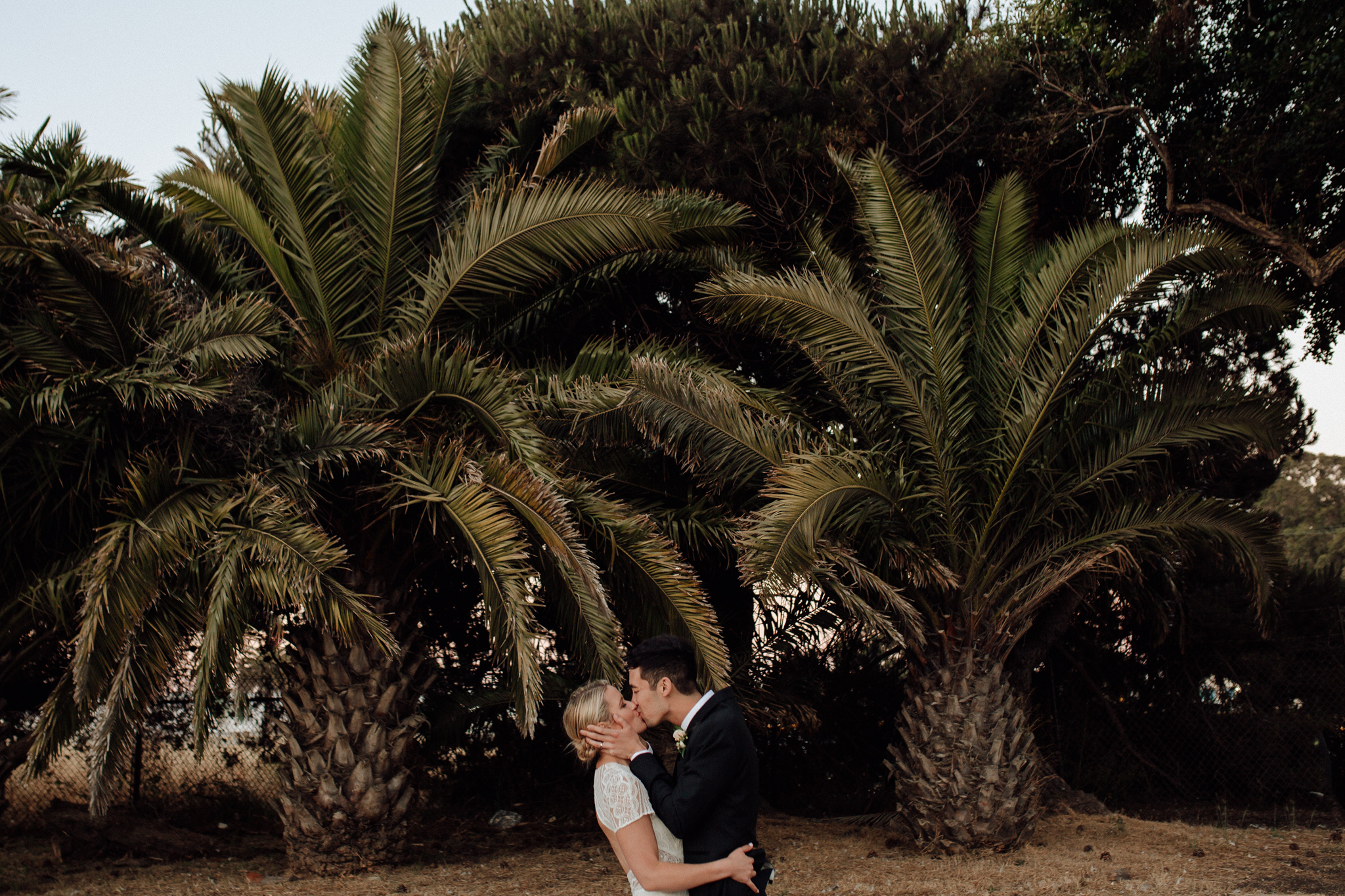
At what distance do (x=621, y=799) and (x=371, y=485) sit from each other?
→ 4673mm

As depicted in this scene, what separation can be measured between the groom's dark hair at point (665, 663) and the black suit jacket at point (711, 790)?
14 centimetres

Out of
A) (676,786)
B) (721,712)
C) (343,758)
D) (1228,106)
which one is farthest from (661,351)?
(1228,106)

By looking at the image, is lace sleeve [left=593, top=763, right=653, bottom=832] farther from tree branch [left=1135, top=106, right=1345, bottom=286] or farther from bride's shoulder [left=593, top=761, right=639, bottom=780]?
tree branch [left=1135, top=106, right=1345, bottom=286]

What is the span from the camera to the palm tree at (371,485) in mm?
5664

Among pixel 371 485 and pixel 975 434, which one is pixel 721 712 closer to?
pixel 371 485

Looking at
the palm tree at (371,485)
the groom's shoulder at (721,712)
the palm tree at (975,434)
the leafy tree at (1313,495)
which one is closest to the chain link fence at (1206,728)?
the palm tree at (975,434)

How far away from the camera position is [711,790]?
2.66 m

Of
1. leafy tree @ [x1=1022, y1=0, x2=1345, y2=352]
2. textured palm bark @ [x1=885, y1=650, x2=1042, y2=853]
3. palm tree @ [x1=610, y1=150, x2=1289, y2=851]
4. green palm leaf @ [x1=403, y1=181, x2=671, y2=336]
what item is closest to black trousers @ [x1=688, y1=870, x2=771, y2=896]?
palm tree @ [x1=610, y1=150, x2=1289, y2=851]

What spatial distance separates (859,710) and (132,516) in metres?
7.89

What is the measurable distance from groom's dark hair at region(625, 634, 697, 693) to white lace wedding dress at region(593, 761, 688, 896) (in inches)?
10.9

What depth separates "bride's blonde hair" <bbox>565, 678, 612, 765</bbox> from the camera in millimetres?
2865

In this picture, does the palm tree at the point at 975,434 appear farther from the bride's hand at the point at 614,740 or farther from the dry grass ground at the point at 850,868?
the bride's hand at the point at 614,740

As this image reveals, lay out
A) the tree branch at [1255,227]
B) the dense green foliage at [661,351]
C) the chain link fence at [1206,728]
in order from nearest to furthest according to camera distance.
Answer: the dense green foliage at [661,351]
the tree branch at [1255,227]
the chain link fence at [1206,728]

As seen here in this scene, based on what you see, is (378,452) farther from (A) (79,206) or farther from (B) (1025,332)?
(B) (1025,332)
